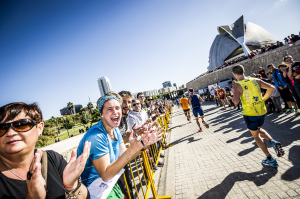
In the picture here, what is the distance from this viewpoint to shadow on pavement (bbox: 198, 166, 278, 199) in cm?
244

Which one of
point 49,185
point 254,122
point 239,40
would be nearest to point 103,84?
point 239,40

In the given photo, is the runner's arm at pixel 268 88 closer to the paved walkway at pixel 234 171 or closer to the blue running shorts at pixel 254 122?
the blue running shorts at pixel 254 122

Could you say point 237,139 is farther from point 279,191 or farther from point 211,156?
point 279,191

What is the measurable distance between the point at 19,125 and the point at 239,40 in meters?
51.2

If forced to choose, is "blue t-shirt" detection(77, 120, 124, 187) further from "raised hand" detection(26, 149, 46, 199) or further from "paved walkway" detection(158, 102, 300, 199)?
"paved walkway" detection(158, 102, 300, 199)

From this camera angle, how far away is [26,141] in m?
1.17

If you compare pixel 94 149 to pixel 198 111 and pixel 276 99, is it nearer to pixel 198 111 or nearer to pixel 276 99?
pixel 198 111

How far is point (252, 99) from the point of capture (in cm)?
293

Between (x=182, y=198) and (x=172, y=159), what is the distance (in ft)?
5.83

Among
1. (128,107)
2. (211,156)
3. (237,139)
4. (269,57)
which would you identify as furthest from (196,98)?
(269,57)

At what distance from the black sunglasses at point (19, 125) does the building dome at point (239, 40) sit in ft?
157

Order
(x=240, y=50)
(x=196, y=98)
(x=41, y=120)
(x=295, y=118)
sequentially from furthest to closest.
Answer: (x=240, y=50) < (x=196, y=98) < (x=295, y=118) < (x=41, y=120)

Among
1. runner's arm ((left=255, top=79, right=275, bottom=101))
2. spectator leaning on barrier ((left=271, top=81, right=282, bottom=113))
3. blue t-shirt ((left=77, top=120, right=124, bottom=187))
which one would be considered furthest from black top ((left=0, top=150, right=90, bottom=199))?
spectator leaning on barrier ((left=271, top=81, right=282, bottom=113))

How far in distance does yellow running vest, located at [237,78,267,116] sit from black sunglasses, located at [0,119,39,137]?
12.2 ft
